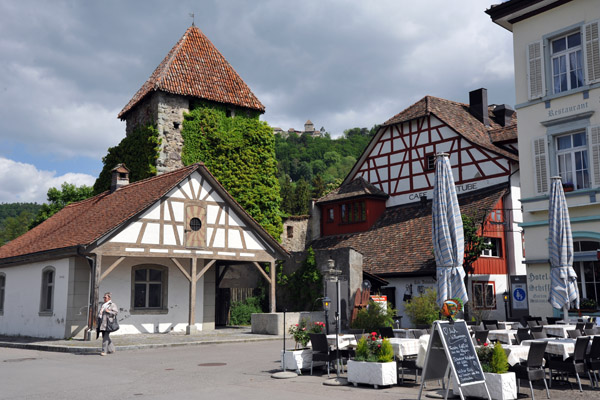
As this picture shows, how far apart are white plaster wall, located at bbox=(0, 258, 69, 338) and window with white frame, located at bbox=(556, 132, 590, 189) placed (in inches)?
649

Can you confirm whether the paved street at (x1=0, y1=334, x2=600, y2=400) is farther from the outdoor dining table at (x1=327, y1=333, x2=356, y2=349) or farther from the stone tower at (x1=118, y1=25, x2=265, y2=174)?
the stone tower at (x1=118, y1=25, x2=265, y2=174)

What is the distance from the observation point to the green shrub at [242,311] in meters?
25.5

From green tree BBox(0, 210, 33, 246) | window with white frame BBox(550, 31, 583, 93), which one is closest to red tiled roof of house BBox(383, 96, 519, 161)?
window with white frame BBox(550, 31, 583, 93)

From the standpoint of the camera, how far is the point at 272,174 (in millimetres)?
30406

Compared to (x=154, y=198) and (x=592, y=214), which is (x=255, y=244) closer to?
(x=154, y=198)

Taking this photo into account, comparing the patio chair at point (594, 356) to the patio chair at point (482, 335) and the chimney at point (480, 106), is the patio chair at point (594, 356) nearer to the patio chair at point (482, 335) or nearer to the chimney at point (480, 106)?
the patio chair at point (482, 335)

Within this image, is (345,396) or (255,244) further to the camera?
(255,244)

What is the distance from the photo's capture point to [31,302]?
21.6 m

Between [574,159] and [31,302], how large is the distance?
63.9 feet

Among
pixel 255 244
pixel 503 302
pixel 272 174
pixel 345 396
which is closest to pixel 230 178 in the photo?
pixel 272 174

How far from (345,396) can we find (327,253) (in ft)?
50.2

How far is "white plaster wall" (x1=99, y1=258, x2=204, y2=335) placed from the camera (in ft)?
66.7

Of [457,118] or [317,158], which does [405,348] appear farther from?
[317,158]

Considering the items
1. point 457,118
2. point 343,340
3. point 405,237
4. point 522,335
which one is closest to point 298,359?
point 343,340
